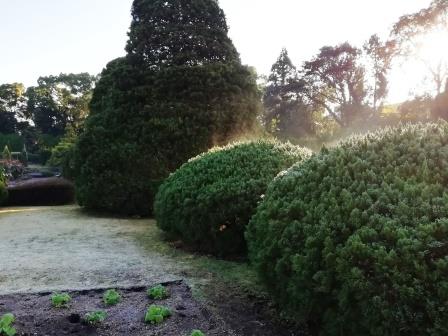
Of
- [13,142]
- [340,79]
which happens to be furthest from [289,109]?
[13,142]

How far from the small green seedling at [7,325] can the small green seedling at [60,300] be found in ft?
1.21

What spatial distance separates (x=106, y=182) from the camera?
355 inches

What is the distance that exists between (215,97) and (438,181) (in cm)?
704

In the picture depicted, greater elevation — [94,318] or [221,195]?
[221,195]

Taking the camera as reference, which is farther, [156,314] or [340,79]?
[340,79]

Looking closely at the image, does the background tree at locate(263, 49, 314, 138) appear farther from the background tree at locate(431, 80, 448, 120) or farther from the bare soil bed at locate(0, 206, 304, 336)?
the bare soil bed at locate(0, 206, 304, 336)

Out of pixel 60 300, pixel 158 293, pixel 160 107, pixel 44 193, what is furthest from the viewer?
pixel 44 193

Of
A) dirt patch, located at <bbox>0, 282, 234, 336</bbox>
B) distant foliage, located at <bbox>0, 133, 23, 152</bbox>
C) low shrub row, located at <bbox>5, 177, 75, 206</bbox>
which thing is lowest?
low shrub row, located at <bbox>5, 177, 75, 206</bbox>

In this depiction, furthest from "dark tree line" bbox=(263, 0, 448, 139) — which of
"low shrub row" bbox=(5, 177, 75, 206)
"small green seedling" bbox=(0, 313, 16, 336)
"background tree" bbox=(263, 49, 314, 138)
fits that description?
"small green seedling" bbox=(0, 313, 16, 336)

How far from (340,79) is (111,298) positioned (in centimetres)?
2703

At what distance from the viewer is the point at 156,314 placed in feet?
10.1

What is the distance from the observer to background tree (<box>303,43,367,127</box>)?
2773 centimetres

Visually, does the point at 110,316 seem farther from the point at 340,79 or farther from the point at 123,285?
the point at 340,79

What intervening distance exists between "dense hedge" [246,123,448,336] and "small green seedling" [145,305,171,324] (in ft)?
2.46
